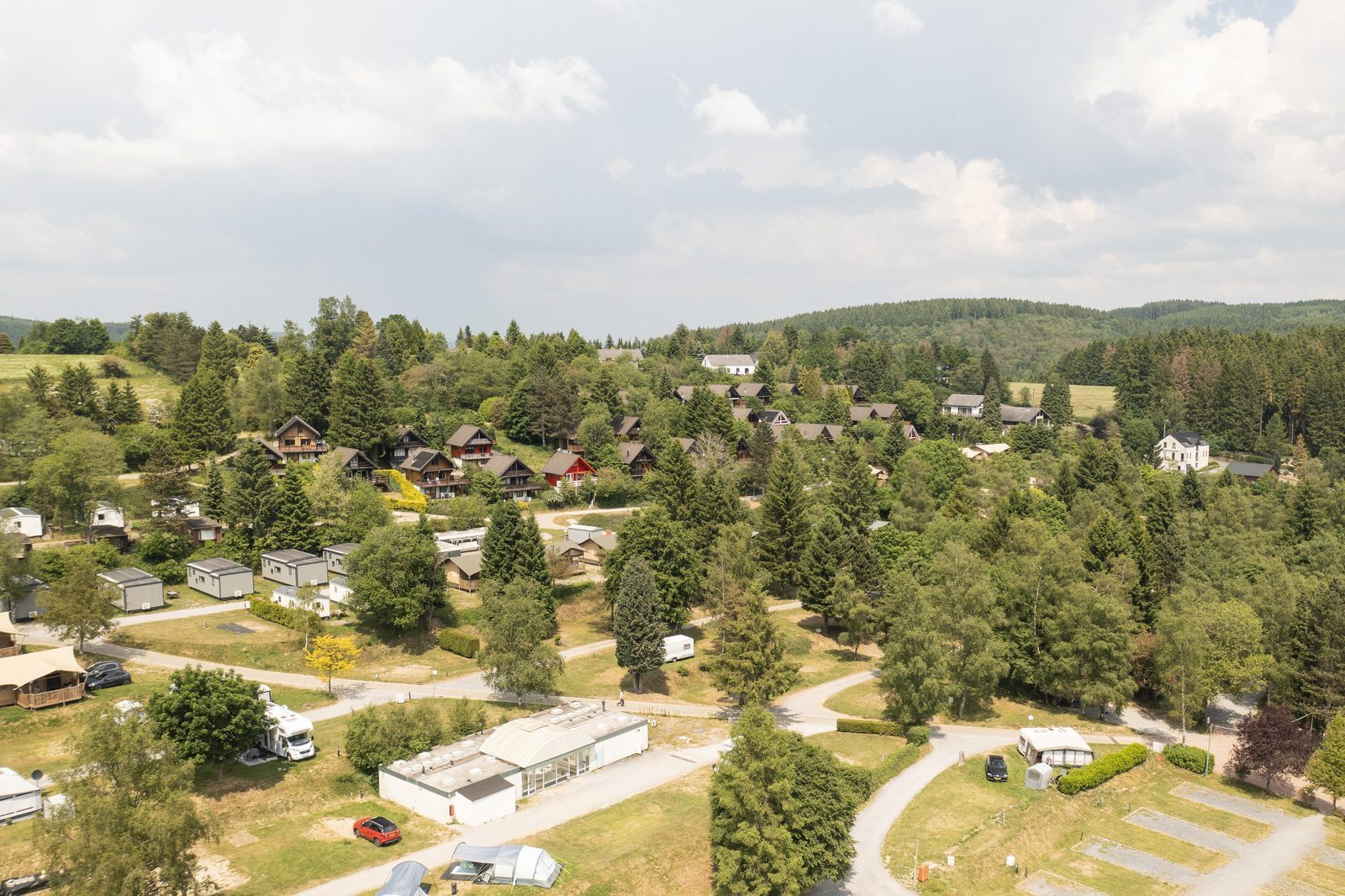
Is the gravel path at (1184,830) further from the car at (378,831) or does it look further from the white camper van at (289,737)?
the white camper van at (289,737)

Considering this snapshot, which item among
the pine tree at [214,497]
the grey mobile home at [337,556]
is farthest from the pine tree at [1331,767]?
the pine tree at [214,497]

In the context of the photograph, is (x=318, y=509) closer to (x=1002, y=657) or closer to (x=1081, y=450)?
(x=1002, y=657)

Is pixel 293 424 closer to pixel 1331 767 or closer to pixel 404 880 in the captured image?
pixel 404 880

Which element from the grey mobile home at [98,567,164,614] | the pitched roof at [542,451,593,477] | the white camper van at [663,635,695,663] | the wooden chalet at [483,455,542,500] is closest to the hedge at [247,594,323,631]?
the grey mobile home at [98,567,164,614]

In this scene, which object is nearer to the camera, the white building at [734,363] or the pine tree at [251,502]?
the pine tree at [251,502]

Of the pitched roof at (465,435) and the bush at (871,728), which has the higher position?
the pitched roof at (465,435)

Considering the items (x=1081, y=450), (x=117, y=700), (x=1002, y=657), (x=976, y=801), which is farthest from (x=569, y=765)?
(x=1081, y=450)

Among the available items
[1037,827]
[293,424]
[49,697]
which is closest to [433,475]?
[293,424]
